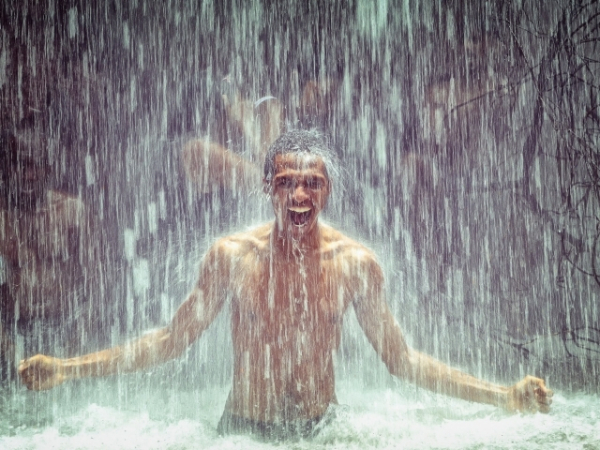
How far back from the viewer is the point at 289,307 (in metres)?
2.70

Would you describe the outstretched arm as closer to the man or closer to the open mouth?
the man

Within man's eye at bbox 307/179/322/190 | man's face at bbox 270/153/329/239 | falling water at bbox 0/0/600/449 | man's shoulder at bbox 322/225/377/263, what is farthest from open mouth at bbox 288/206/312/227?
falling water at bbox 0/0/600/449

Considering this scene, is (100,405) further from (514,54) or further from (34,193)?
(514,54)

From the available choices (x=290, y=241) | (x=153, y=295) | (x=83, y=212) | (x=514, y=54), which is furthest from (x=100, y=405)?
(x=514, y=54)

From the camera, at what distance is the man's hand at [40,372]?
222 cm

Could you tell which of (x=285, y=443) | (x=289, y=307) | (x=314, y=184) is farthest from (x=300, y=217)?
(x=285, y=443)

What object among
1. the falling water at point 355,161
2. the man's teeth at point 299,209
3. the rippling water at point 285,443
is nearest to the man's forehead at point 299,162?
the man's teeth at point 299,209

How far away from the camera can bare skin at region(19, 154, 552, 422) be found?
260 centimetres

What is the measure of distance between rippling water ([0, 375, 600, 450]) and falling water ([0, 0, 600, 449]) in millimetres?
64

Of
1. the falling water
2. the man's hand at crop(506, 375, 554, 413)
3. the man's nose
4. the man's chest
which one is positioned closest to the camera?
the man's hand at crop(506, 375, 554, 413)

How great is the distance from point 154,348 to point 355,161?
308cm

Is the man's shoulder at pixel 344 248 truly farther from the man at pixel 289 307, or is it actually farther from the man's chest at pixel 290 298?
the man's chest at pixel 290 298

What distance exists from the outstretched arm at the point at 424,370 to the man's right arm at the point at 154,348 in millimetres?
723

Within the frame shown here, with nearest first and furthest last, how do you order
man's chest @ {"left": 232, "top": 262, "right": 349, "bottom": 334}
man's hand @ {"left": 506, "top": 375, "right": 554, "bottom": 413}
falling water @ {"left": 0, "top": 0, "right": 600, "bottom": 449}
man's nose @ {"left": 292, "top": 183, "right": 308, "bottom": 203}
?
man's hand @ {"left": 506, "top": 375, "right": 554, "bottom": 413}
man's nose @ {"left": 292, "top": 183, "right": 308, "bottom": 203}
man's chest @ {"left": 232, "top": 262, "right": 349, "bottom": 334}
falling water @ {"left": 0, "top": 0, "right": 600, "bottom": 449}
